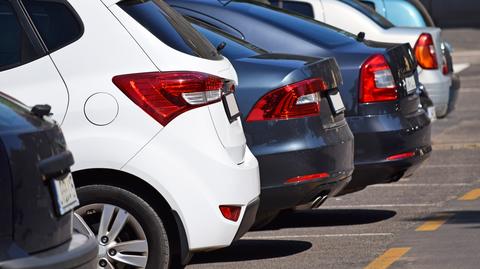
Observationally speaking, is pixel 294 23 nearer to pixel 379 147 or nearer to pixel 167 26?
pixel 379 147

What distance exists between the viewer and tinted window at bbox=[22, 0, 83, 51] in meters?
7.48

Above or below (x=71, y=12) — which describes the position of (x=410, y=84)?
below

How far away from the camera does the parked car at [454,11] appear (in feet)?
131

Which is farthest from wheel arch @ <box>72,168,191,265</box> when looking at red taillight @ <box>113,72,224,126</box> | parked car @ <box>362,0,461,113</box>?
parked car @ <box>362,0,461,113</box>

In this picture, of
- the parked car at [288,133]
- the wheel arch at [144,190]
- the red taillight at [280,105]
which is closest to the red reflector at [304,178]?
the parked car at [288,133]

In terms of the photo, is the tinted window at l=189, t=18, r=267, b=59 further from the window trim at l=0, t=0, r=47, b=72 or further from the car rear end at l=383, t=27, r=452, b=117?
the car rear end at l=383, t=27, r=452, b=117

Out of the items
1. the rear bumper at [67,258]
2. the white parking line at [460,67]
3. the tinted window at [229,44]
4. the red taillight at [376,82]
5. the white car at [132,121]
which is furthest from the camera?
the white parking line at [460,67]

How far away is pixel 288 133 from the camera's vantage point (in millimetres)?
8852

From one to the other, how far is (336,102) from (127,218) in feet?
→ 7.42

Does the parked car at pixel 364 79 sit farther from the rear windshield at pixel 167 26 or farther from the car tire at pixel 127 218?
the car tire at pixel 127 218

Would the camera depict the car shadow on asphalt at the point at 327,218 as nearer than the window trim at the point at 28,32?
No

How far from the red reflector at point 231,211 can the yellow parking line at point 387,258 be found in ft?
4.65

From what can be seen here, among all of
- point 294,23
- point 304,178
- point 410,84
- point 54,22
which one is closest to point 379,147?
point 410,84

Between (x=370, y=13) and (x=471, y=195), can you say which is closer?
(x=471, y=195)
